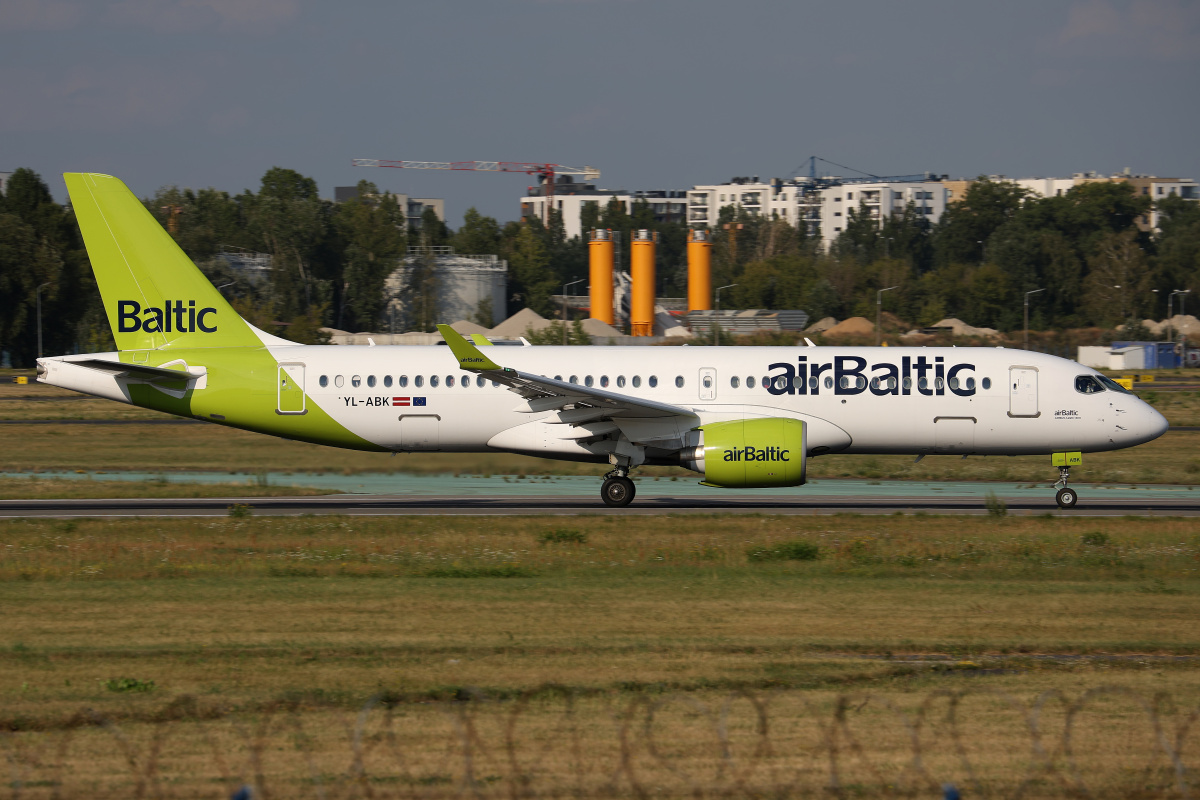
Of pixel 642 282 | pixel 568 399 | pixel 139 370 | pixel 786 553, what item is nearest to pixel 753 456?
pixel 568 399

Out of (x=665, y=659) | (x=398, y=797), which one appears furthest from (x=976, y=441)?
(x=398, y=797)

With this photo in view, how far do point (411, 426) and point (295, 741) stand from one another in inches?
663

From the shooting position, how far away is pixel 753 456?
23906mm

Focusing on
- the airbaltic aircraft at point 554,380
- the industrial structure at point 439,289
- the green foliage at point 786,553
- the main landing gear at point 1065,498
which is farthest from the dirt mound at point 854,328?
the green foliage at point 786,553

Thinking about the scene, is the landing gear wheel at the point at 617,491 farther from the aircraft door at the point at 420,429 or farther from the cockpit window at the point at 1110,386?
the cockpit window at the point at 1110,386

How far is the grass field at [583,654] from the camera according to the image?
8859mm

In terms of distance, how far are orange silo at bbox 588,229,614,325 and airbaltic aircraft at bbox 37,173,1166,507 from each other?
85.5 metres

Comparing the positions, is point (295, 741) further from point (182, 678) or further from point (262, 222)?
point (262, 222)

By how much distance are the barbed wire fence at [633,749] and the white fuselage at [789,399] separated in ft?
48.6

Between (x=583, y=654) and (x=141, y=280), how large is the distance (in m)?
17.7

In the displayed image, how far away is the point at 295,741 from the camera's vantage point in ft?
30.6

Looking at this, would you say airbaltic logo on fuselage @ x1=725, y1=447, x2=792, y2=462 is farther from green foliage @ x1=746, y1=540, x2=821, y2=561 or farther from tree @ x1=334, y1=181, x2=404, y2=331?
tree @ x1=334, y1=181, x2=404, y2=331

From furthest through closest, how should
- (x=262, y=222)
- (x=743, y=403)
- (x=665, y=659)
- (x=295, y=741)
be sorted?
(x=262, y=222)
(x=743, y=403)
(x=665, y=659)
(x=295, y=741)

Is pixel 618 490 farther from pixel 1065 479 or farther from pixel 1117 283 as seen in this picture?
pixel 1117 283
